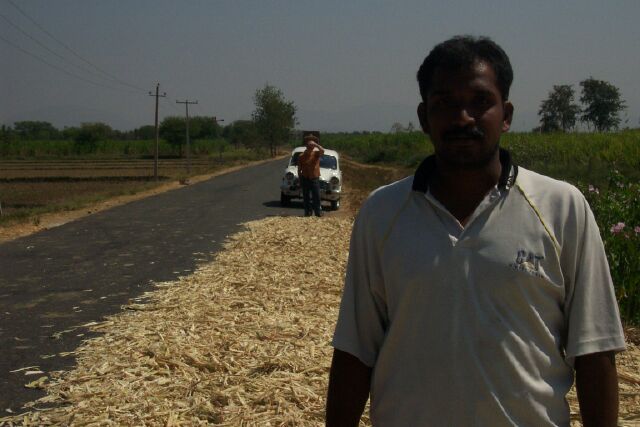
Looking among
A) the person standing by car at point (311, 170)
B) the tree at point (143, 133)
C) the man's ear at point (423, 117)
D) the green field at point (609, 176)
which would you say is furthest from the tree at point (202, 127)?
the man's ear at point (423, 117)

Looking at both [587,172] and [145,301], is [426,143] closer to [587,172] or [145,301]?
[587,172]

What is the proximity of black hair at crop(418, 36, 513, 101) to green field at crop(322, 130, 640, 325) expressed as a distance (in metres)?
4.94

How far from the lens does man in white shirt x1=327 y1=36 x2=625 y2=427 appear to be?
2010 mm

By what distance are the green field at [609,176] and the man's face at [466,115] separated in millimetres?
5003

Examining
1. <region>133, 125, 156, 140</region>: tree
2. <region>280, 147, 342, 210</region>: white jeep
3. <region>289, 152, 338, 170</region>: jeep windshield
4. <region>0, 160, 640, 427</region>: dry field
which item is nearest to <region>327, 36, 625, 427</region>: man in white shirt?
<region>0, 160, 640, 427</region>: dry field

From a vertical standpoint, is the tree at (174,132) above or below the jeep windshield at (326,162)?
above

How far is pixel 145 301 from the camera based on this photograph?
8.51 metres

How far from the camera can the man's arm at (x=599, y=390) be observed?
6.67ft

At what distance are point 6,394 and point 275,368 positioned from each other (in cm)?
204

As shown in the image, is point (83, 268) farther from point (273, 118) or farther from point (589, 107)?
point (273, 118)

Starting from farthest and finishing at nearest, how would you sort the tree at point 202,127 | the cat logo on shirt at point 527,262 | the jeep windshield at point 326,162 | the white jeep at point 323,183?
the tree at point 202,127 < the jeep windshield at point 326,162 < the white jeep at point 323,183 < the cat logo on shirt at point 527,262

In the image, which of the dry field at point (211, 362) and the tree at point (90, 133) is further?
the tree at point (90, 133)

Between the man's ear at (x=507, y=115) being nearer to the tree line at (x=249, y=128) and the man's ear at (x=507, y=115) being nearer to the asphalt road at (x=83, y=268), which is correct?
the asphalt road at (x=83, y=268)

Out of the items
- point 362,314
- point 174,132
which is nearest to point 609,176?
point 362,314
